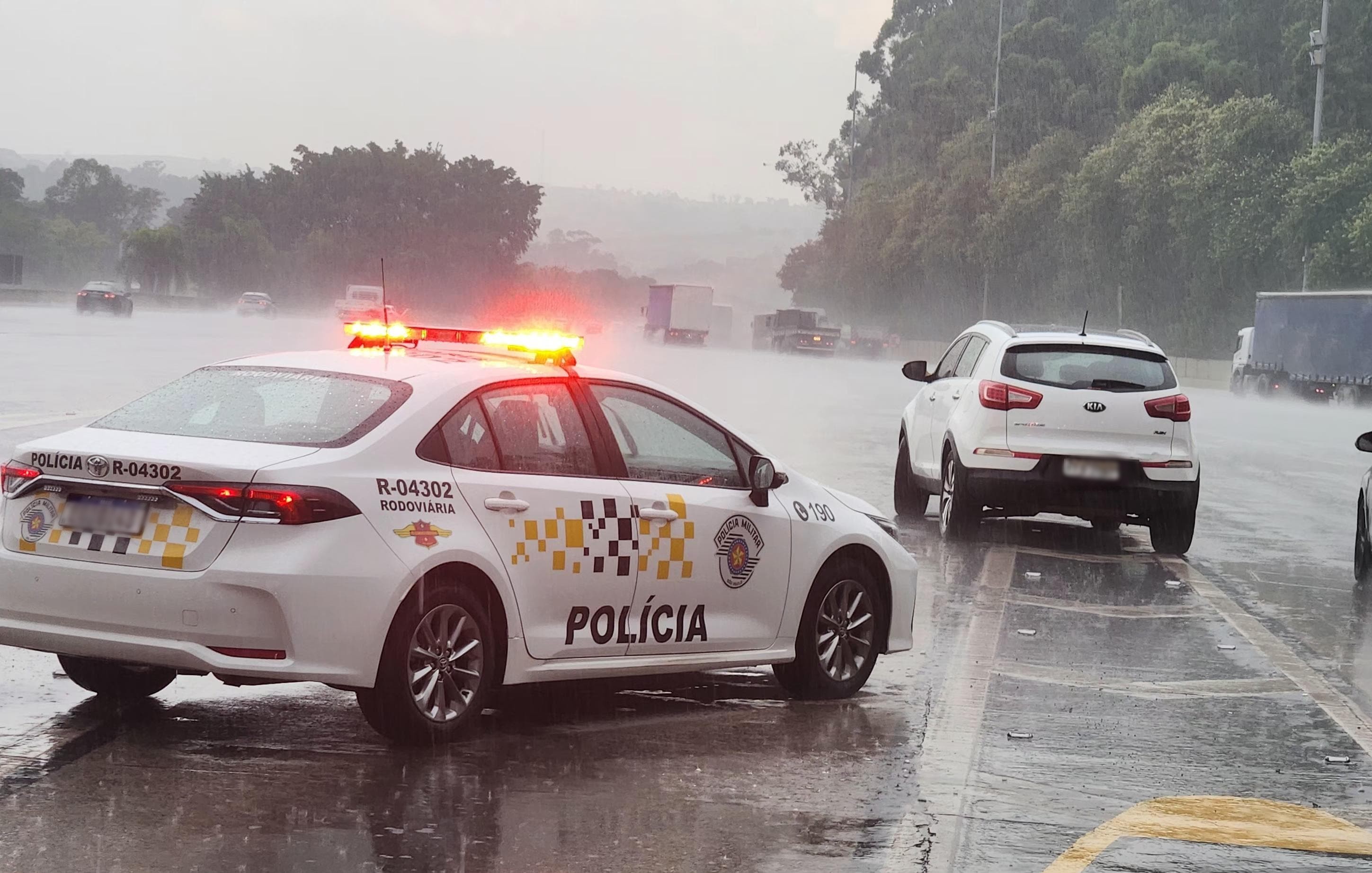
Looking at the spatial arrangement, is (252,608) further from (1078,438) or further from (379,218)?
(379,218)

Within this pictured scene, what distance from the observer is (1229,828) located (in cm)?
623

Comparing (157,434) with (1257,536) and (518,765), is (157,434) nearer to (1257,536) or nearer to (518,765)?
(518,765)

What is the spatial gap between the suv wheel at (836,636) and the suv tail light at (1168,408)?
624 cm

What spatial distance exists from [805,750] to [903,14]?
447 feet

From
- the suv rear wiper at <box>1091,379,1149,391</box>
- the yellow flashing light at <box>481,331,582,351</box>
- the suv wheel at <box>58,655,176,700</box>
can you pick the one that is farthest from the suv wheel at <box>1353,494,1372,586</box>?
the suv wheel at <box>58,655,176,700</box>

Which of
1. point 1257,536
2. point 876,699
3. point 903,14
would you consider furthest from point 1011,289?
point 876,699

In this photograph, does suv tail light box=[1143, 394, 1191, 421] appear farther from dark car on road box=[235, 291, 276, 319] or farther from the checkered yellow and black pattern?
dark car on road box=[235, 291, 276, 319]

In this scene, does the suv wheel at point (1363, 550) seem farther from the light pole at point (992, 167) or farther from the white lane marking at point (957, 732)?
the light pole at point (992, 167)

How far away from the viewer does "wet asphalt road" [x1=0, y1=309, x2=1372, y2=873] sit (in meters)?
5.67

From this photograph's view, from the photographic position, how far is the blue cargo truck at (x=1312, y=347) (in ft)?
149

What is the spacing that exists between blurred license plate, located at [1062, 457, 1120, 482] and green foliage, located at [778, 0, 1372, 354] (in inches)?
1746

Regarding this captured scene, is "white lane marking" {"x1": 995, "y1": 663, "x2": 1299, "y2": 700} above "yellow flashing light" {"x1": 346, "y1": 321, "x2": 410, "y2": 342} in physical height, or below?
below

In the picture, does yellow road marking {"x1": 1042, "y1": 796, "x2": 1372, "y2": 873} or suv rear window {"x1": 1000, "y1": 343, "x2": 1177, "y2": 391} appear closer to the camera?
yellow road marking {"x1": 1042, "y1": 796, "x2": 1372, "y2": 873}

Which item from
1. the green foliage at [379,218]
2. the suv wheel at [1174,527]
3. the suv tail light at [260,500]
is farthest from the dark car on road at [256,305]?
the suv tail light at [260,500]
